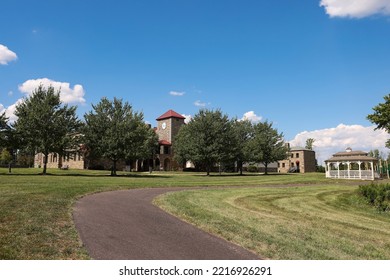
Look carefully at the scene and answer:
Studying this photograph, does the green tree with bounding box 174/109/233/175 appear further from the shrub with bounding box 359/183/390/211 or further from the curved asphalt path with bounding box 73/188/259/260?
the curved asphalt path with bounding box 73/188/259/260

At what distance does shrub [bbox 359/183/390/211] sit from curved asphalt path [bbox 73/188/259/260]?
1405 centimetres

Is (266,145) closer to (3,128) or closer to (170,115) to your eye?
(170,115)

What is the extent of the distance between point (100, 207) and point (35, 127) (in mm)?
31385

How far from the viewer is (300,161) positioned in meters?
92.4

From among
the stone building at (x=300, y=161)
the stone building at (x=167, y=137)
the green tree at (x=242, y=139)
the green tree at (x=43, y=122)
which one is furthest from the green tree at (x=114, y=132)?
the stone building at (x=300, y=161)

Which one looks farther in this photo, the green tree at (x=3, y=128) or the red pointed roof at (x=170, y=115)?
the red pointed roof at (x=170, y=115)

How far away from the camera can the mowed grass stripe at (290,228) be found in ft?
26.6

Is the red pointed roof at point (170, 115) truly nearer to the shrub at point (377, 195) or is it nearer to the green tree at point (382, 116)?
the green tree at point (382, 116)

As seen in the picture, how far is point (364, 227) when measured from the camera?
1162 centimetres

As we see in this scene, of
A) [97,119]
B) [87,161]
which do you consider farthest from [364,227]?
[87,161]

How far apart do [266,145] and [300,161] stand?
3746 cm

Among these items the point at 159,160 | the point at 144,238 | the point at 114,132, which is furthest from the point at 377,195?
the point at 159,160

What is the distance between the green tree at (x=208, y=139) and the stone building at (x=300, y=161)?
44.4 m
